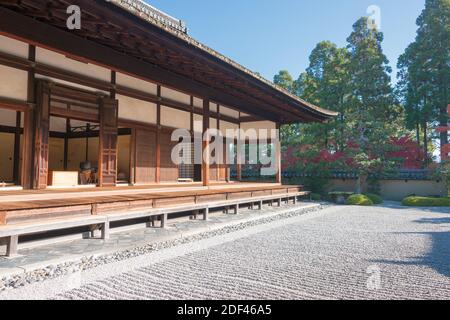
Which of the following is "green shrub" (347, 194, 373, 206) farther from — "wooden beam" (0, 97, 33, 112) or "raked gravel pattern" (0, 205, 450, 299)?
"wooden beam" (0, 97, 33, 112)

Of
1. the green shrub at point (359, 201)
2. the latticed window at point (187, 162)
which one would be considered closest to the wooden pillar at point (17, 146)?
the latticed window at point (187, 162)

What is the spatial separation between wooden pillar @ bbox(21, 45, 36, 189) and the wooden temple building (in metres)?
0.02

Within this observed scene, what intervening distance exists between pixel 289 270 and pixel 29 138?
593 cm

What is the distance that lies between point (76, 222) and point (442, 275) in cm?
537

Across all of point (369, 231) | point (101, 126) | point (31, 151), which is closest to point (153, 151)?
A: point (101, 126)

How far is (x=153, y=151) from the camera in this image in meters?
10.5

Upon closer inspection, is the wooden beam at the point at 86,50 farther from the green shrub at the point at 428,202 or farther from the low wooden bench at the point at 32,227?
the green shrub at the point at 428,202

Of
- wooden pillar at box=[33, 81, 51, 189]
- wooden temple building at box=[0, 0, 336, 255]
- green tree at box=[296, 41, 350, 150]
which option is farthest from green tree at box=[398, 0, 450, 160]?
wooden pillar at box=[33, 81, 51, 189]

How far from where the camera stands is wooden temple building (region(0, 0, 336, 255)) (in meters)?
5.25

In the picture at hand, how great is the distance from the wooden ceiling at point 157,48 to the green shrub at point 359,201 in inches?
232

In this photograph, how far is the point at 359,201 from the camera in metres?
14.9

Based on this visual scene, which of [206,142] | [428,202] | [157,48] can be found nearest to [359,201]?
[428,202]
